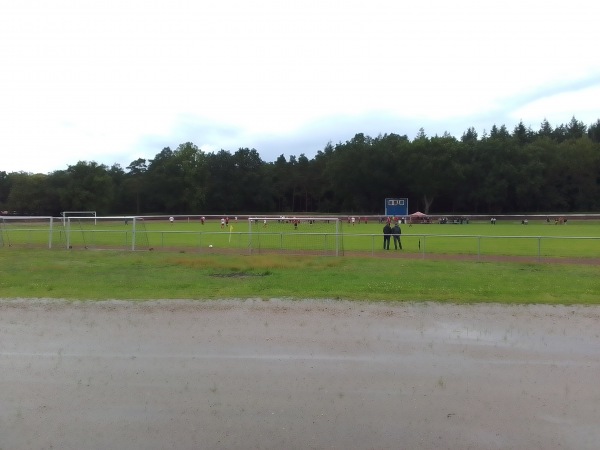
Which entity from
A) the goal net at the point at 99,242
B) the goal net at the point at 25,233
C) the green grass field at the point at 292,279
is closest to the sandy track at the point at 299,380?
the green grass field at the point at 292,279

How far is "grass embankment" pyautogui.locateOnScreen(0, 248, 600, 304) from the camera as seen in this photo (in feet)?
39.5

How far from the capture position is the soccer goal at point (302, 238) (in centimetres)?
2525

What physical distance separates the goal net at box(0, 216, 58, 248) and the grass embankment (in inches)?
364

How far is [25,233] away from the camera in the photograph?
4325 cm

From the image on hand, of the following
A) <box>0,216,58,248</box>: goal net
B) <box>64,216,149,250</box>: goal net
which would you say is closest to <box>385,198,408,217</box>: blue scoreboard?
<box>0,216,58,248</box>: goal net

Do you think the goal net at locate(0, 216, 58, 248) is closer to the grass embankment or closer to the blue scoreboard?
the grass embankment

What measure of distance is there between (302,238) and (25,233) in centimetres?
2708

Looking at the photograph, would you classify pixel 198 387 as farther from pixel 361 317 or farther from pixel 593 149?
pixel 593 149

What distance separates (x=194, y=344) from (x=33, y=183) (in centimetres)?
9644

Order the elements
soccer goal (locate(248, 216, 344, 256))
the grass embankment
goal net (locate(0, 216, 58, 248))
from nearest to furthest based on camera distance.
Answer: the grass embankment < soccer goal (locate(248, 216, 344, 256)) < goal net (locate(0, 216, 58, 248))

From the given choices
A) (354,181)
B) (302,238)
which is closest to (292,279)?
(302,238)

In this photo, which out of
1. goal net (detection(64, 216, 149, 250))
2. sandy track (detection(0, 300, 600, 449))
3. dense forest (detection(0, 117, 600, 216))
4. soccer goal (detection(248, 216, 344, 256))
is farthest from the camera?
dense forest (detection(0, 117, 600, 216))

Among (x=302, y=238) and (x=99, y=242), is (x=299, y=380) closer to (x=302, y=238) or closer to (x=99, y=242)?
(x=302, y=238)

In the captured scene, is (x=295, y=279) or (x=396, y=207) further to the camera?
(x=396, y=207)
